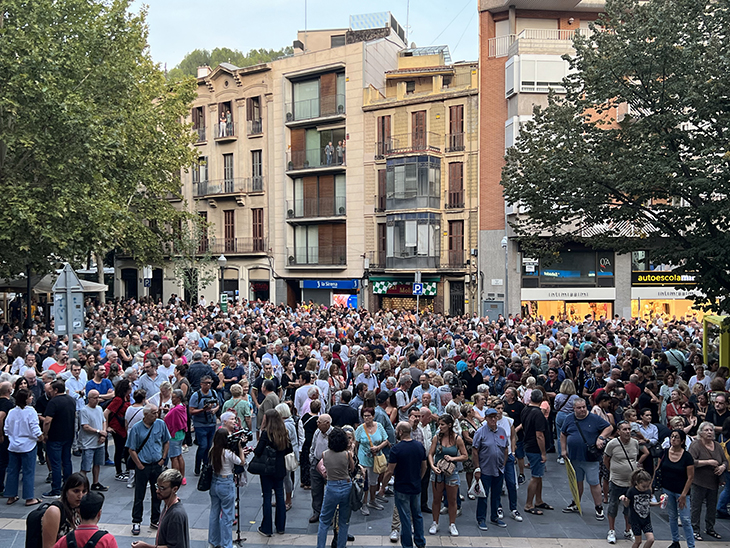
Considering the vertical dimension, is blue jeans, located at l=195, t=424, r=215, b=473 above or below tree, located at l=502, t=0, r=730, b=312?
below

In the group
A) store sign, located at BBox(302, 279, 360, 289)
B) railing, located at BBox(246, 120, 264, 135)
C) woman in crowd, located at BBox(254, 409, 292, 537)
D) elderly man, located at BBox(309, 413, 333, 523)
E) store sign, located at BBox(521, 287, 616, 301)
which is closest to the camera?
woman in crowd, located at BBox(254, 409, 292, 537)

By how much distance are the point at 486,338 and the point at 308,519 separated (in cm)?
969

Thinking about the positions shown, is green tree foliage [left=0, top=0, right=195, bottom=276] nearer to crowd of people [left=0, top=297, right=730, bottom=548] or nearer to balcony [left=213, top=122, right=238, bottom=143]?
crowd of people [left=0, top=297, right=730, bottom=548]

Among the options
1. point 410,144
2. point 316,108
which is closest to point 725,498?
point 410,144

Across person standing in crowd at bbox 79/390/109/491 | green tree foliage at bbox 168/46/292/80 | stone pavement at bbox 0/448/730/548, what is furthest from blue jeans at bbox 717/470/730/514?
green tree foliage at bbox 168/46/292/80

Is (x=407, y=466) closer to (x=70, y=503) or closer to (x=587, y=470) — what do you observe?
(x=587, y=470)

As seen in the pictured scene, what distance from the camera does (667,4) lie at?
1198 cm

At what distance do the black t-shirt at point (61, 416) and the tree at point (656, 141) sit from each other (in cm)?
1081

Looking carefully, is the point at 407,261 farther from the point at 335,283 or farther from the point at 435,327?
the point at 435,327

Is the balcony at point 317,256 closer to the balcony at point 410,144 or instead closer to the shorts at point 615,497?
the balcony at point 410,144

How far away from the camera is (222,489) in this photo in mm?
6781

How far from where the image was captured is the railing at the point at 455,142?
3259 cm

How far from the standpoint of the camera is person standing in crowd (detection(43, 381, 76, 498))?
27.2 ft

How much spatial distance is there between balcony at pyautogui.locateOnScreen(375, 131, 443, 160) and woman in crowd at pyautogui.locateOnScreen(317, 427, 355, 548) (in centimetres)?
2729
